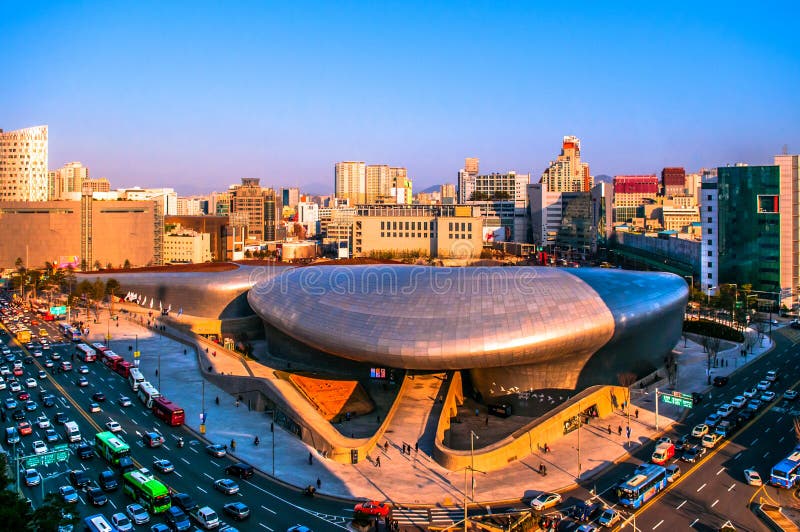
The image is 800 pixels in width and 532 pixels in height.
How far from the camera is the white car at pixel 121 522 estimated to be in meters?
30.6

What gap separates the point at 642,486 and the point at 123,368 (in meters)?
46.8

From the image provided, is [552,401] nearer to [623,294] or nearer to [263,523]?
[623,294]

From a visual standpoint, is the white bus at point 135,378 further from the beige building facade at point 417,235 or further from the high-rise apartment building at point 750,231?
the beige building facade at point 417,235

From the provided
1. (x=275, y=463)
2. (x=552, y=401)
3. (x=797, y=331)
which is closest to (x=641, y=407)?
(x=552, y=401)

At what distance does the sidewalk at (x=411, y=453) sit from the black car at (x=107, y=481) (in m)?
7.15

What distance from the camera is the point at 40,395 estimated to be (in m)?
52.8

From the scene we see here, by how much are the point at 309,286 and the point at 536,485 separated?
31.3 m

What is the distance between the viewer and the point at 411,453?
4125 cm

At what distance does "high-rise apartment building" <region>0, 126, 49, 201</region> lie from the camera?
566ft

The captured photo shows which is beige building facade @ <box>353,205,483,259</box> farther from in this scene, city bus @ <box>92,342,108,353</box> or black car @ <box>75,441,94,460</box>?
black car @ <box>75,441,94,460</box>

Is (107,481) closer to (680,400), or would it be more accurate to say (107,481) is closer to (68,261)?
(680,400)

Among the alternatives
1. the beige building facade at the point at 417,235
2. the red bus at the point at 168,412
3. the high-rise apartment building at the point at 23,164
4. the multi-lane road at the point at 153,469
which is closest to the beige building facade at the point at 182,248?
the beige building facade at the point at 417,235

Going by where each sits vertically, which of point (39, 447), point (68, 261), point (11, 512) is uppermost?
point (68, 261)

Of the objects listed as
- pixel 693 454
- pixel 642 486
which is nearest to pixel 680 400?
pixel 693 454
